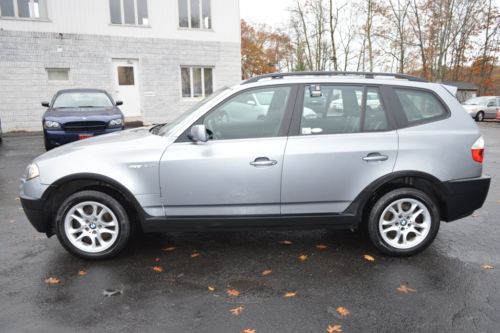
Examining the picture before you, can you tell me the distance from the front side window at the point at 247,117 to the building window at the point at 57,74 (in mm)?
15720

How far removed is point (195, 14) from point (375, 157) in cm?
1770

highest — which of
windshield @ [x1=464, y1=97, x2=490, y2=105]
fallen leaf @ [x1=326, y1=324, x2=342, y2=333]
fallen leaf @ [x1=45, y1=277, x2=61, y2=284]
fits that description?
windshield @ [x1=464, y1=97, x2=490, y2=105]

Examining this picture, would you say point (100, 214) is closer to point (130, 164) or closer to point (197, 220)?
point (130, 164)

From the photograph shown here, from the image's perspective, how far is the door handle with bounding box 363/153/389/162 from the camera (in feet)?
12.8

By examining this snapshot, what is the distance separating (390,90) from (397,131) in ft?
1.46

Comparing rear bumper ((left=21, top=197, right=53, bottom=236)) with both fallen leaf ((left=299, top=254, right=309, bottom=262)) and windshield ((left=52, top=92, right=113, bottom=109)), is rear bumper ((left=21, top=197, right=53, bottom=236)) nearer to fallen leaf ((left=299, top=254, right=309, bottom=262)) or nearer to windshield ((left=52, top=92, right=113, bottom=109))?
fallen leaf ((left=299, top=254, right=309, bottom=262))

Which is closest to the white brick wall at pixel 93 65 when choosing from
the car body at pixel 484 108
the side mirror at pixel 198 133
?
the car body at pixel 484 108

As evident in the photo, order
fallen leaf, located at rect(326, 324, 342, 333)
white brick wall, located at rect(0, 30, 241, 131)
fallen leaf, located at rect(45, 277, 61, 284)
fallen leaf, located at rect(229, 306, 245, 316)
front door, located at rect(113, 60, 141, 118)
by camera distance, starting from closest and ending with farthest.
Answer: fallen leaf, located at rect(326, 324, 342, 333)
fallen leaf, located at rect(229, 306, 245, 316)
fallen leaf, located at rect(45, 277, 61, 284)
white brick wall, located at rect(0, 30, 241, 131)
front door, located at rect(113, 60, 141, 118)

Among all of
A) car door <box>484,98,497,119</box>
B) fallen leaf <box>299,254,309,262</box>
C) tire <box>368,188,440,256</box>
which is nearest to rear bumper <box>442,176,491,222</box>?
tire <box>368,188,440,256</box>

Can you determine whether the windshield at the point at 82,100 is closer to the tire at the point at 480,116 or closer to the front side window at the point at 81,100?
the front side window at the point at 81,100

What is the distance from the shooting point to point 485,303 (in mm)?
3213

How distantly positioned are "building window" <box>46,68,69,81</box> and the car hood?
7985 millimetres

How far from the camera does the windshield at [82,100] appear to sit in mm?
10711

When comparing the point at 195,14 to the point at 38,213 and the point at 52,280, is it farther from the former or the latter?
the point at 52,280
